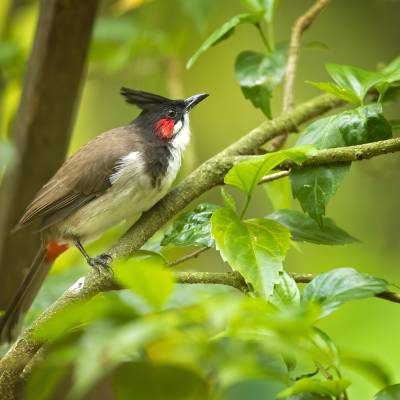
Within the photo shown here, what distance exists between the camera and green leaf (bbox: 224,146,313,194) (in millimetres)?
1368

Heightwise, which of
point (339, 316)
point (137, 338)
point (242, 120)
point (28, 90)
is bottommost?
point (339, 316)

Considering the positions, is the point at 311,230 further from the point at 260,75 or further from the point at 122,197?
the point at 122,197

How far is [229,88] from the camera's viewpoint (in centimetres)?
466

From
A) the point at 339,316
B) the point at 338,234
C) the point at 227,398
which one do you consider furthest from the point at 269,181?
the point at 339,316

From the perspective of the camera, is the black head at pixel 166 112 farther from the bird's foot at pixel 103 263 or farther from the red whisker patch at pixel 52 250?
the bird's foot at pixel 103 263

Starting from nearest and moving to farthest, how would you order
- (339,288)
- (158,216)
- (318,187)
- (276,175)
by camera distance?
(339,288) < (318,187) < (276,175) < (158,216)

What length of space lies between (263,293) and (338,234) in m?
0.41

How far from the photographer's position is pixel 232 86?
15.3 ft

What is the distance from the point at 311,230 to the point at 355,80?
1.09ft

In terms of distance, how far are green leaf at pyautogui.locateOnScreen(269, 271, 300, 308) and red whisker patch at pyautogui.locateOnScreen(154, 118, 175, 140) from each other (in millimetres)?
1414

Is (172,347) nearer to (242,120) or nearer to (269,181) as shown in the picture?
(269,181)

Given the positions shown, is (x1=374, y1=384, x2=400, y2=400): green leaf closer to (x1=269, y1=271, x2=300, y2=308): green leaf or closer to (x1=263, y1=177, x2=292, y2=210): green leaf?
(x1=269, y1=271, x2=300, y2=308): green leaf

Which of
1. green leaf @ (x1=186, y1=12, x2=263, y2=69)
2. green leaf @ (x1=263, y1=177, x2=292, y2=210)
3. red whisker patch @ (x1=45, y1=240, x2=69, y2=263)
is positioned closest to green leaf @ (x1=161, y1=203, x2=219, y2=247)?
green leaf @ (x1=263, y1=177, x2=292, y2=210)

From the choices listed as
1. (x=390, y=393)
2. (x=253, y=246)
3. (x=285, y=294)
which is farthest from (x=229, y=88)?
(x=390, y=393)
